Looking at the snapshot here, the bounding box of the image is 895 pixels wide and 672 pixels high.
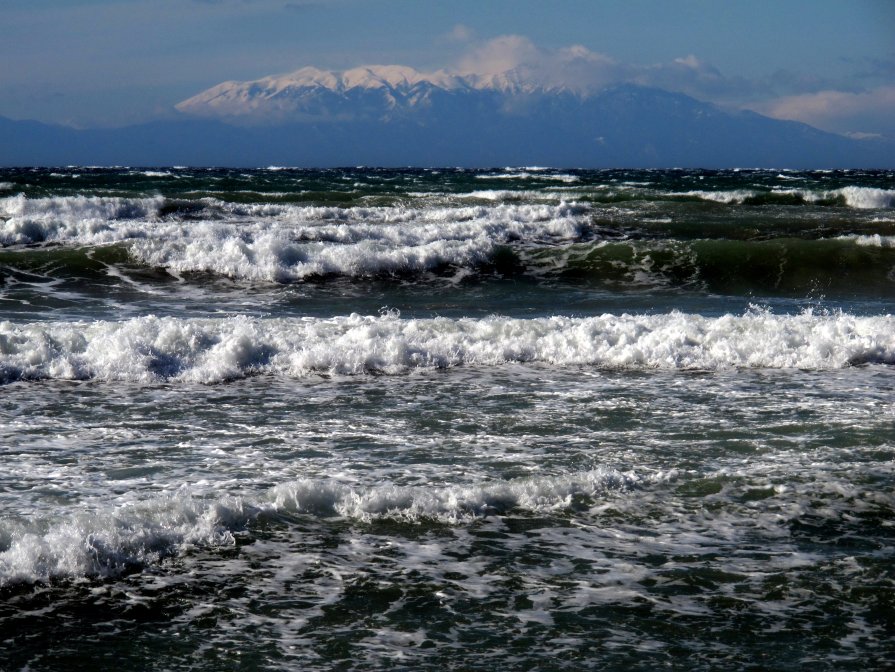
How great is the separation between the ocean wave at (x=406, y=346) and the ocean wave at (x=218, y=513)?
15.6 ft

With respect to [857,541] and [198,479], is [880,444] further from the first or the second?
[198,479]

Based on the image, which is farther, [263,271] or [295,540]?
[263,271]

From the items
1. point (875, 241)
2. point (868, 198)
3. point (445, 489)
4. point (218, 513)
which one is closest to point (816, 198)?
point (868, 198)

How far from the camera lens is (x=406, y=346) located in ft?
39.6

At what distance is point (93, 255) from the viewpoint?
22094 mm

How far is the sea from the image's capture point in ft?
16.3

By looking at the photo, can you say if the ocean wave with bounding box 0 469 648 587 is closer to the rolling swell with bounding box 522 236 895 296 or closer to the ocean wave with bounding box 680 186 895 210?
the rolling swell with bounding box 522 236 895 296

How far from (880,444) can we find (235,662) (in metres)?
5.74

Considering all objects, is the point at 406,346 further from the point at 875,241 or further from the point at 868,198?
the point at 868,198

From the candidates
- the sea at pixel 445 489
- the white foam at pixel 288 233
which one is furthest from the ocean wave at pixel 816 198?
the sea at pixel 445 489

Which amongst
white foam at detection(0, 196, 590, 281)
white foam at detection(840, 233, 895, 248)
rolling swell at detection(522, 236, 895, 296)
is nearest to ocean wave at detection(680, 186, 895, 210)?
white foam at detection(0, 196, 590, 281)

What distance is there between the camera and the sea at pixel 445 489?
16.3 feet

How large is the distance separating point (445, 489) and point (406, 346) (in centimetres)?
532

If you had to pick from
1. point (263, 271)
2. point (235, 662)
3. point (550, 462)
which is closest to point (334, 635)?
point (235, 662)
